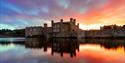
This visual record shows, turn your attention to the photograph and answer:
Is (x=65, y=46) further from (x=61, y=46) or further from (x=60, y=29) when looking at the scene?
(x=60, y=29)

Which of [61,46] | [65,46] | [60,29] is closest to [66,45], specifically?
[61,46]

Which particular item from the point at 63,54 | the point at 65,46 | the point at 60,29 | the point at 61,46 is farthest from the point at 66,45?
the point at 60,29

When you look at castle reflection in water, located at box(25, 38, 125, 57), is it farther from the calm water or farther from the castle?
the castle

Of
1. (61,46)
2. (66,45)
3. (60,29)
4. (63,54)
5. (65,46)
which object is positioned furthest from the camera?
(60,29)

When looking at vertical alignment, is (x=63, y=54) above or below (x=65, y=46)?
below

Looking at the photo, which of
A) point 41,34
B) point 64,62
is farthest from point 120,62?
point 41,34

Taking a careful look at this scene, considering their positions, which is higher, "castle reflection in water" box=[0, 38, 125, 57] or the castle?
the castle

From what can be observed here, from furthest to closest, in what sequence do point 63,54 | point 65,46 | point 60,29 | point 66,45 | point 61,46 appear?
1. point 60,29
2. point 66,45
3. point 61,46
4. point 65,46
5. point 63,54

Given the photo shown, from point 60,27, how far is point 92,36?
19.0 meters

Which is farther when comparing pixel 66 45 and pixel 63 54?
pixel 66 45

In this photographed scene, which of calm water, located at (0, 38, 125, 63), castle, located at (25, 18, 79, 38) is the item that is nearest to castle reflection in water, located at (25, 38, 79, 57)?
calm water, located at (0, 38, 125, 63)

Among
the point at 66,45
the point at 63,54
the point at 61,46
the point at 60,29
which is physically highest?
the point at 60,29

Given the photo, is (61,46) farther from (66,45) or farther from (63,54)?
(63,54)

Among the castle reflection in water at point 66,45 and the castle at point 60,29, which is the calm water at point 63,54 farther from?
the castle at point 60,29
